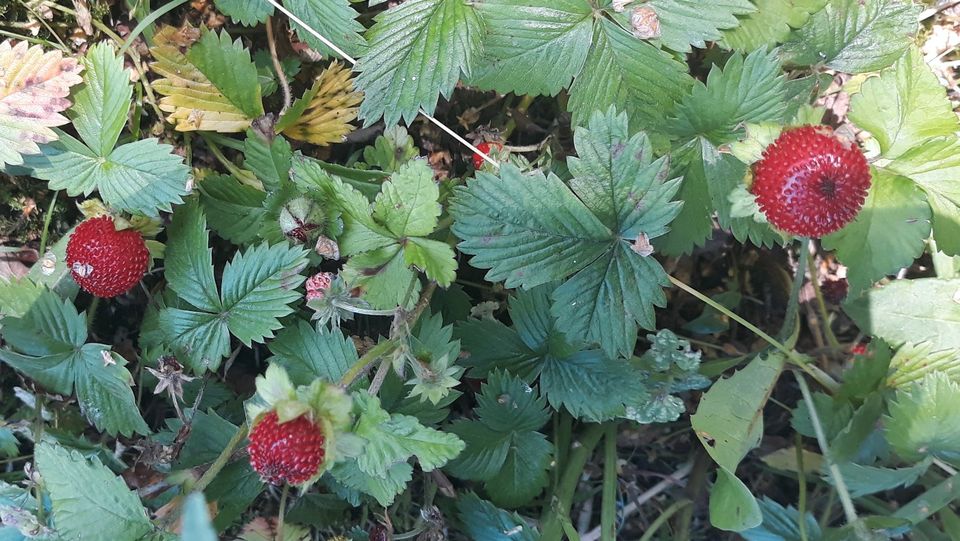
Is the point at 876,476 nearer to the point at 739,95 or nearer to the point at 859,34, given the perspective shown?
the point at 739,95

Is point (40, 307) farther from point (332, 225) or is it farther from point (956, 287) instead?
point (956, 287)

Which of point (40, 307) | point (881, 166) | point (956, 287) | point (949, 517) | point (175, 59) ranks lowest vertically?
point (949, 517)

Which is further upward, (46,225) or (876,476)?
(46,225)

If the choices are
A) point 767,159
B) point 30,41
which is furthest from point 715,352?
point 30,41

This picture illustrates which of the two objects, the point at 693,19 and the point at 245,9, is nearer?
the point at 693,19

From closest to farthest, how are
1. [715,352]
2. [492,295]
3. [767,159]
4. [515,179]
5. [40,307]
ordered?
[767,159], [515,179], [40,307], [492,295], [715,352]

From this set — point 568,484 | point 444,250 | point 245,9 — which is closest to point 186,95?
point 245,9
